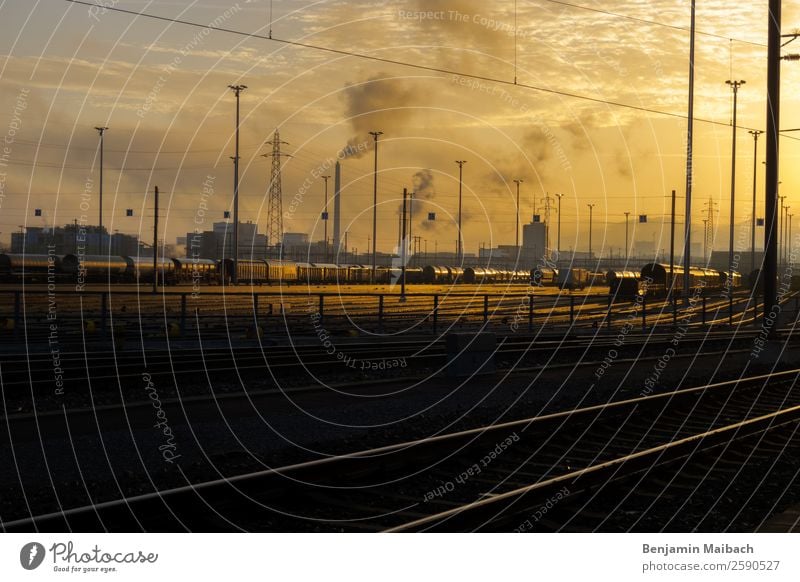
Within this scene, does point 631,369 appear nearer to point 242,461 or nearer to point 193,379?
point 193,379

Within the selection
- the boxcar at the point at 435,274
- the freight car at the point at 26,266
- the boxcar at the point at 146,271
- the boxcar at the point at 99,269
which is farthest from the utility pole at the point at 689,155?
the boxcar at the point at 435,274

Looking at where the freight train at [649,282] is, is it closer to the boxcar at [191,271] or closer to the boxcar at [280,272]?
the boxcar at [280,272]

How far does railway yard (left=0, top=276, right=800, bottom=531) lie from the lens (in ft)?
26.9

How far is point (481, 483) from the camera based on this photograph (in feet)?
31.4

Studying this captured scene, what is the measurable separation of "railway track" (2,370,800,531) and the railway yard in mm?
24

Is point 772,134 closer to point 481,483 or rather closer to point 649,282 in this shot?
point 481,483

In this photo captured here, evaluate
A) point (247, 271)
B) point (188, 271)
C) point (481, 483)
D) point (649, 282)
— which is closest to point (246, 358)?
point (481, 483)

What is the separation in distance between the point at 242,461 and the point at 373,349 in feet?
39.1

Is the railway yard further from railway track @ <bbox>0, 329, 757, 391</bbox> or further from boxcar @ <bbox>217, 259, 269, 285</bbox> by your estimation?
boxcar @ <bbox>217, 259, 269, 285</bbox>

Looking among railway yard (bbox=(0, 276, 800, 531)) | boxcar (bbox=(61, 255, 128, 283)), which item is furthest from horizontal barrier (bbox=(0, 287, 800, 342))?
boxcar (bbox=(61, 255, 128, 283))

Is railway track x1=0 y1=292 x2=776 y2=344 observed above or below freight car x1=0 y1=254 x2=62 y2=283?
below

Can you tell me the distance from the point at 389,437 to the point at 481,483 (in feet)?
9.53

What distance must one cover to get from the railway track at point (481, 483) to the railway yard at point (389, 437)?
0.02 meters

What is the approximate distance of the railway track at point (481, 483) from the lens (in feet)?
24.8
